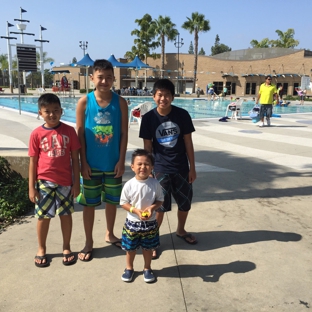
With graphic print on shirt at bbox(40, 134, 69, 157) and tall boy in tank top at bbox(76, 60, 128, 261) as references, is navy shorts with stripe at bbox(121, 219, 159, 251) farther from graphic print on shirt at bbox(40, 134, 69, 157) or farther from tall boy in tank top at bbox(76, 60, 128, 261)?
graphic print on shirt at bbox(40, 134, 69, 157)

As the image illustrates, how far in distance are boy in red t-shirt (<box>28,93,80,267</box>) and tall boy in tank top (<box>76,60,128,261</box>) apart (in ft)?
0.43

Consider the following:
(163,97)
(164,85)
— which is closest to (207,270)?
(163,97)

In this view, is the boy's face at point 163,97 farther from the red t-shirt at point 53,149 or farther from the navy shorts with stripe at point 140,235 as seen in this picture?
the navy shorts with stripe at point 140,235

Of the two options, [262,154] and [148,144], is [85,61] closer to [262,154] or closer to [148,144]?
[262,154]

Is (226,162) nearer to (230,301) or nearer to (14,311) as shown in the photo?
(230,301)

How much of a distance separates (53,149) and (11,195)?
1.88 m

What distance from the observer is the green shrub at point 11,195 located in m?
3.86

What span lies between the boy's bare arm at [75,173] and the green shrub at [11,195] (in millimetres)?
1358

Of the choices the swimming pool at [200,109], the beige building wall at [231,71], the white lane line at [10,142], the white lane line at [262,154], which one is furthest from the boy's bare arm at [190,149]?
the beige building wall at [231,71]

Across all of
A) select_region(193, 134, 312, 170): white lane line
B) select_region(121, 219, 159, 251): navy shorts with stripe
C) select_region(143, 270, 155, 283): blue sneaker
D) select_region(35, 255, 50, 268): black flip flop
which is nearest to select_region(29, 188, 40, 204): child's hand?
select_region(35, 255, 50, 268): black flip flop

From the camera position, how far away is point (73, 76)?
6544 cm

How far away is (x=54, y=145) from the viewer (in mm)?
2760

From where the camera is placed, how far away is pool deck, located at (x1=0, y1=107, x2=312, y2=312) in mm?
2367

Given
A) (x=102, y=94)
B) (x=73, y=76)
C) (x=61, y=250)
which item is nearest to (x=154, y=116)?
(x=102, y=94)
